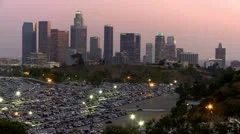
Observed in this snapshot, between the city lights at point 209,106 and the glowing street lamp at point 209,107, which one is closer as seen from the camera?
the glowing street lamp at point 209,107

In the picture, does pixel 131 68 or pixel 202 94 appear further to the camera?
pixel 131 68

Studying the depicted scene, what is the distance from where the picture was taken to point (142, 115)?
35688 millimetres

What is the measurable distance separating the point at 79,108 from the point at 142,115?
17.2 feet

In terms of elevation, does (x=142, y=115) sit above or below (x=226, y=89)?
below

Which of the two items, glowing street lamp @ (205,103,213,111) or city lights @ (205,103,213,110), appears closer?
glowing street lamp @ (205,103,213,111)

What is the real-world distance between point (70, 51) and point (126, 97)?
115914 mm

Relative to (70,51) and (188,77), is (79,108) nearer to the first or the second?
(188,77)

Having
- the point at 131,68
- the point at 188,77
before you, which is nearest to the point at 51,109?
the point at 188,77

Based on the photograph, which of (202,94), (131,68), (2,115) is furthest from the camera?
(131,68)

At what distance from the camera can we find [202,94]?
41812 mm

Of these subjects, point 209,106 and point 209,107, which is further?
point 209,106

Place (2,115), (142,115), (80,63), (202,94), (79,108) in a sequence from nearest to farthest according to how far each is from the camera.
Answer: (2,115) < (142,115) < (79,108) < (202,94) < (80,63)

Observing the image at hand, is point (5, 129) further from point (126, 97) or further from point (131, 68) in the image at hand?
point (131, 68)

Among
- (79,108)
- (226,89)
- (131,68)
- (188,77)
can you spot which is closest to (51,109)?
(79,108)
